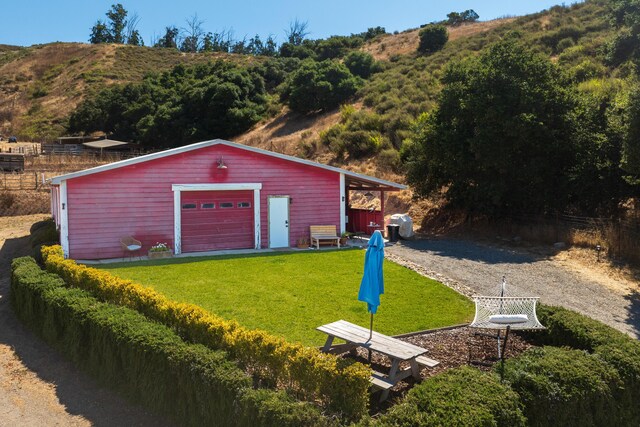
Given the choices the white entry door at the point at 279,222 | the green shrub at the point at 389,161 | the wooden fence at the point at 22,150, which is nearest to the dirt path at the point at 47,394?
the white entry door at the point at 279,222

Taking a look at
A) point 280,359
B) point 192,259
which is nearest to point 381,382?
point 280,359

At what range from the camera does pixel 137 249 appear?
14938mm

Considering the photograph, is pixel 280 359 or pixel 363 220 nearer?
pixel 280 359

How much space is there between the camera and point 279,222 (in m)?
17.7

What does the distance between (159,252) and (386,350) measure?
11.0 meters

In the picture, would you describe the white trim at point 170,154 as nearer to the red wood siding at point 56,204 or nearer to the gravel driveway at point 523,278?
the red wood siding at point 56,204

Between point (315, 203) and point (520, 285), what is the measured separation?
839 centimetres

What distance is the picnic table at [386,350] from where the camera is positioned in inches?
228

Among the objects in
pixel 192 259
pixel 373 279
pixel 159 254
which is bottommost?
pixel 192 259

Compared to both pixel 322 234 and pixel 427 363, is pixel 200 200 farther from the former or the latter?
pixel 427 363

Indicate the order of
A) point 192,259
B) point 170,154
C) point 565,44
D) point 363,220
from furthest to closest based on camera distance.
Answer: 1. point 565,44
2. point 363,220
3. point 170,154
4. point 192,259

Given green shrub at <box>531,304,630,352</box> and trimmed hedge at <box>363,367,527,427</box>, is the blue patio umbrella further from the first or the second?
green shrub at <box>531,304,630,352</box>

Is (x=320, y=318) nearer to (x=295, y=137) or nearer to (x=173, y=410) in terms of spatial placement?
(x=173, y=410)

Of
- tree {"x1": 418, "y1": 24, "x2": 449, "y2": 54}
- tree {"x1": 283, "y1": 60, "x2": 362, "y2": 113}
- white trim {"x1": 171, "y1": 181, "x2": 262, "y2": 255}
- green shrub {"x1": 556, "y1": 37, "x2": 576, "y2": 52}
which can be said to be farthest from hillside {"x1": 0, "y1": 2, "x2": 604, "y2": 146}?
white trim {"x1": 171, "y1": 181, "x2": 262, "y2": 255}
